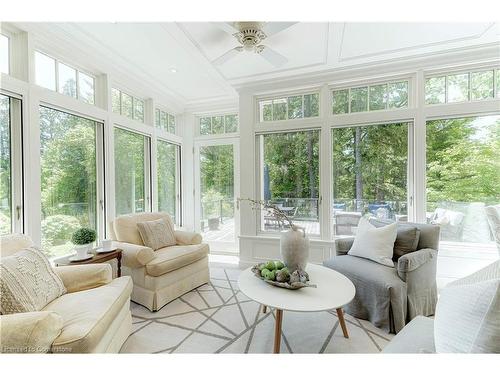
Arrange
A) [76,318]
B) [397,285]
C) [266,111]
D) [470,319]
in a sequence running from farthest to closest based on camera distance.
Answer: [266,111]
[397,285]
[76,318]
[470,319]

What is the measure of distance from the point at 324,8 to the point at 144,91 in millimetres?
3149

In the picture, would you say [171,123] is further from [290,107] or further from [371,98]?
[371,98]

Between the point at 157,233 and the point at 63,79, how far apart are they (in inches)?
75.3

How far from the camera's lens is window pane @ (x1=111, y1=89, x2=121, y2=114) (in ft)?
10.7

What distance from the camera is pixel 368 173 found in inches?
127

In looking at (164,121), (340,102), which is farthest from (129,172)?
(340,102)

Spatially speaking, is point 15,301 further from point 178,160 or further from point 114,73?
point 178,160

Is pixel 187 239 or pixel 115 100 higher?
pixel 115 100

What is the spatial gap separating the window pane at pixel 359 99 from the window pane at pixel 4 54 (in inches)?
142

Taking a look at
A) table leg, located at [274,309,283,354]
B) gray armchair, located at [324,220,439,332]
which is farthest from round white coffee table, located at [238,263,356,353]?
gray armchair, located at [324,220,439,332]

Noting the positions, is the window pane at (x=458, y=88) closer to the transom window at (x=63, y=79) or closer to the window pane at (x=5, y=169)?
the transom window at (x=63, y=79)

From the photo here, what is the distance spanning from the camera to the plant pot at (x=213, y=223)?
460 cm

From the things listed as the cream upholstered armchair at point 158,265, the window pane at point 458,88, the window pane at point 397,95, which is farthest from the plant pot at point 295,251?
the window pane at point 458,88

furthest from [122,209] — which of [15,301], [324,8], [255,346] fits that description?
[324,8]
